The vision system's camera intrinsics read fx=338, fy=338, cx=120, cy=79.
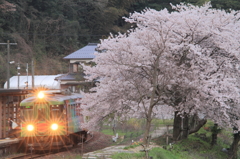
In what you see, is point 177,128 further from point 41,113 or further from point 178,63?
point 41,113

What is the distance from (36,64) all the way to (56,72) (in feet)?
9.72

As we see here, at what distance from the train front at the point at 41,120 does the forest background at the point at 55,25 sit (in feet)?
100.0

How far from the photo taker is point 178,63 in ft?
45.6

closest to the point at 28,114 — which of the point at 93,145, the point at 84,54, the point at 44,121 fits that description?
the point at 44,121

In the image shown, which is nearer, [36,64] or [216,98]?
[216,98]

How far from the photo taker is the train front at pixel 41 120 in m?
14.0

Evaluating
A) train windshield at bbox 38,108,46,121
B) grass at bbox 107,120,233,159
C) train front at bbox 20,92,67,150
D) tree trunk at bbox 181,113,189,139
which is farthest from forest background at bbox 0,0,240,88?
train windshield at bbox 38,108,46,121

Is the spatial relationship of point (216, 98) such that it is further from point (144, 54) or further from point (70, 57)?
point (70, 57)

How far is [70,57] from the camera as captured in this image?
35.2 meters

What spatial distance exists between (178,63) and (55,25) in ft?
128

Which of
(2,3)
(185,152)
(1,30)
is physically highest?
(2,3)

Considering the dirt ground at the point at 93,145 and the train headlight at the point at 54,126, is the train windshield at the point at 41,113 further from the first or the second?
the dirt ground at the point at 93,145

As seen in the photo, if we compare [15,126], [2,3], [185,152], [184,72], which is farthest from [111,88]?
[2,3]

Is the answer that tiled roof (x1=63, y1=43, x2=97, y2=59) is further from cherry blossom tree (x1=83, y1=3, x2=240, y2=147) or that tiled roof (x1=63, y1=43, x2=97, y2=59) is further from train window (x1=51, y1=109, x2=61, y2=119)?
train window (x1=51, y1=109, x2=61, y2=119)
